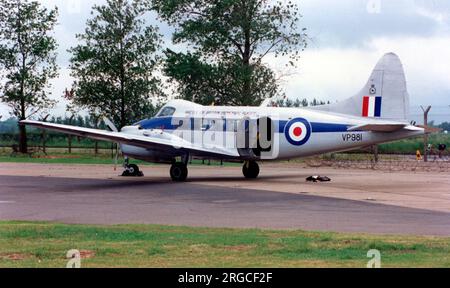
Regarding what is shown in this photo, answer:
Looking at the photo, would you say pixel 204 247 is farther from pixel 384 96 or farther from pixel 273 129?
pixel 384 96

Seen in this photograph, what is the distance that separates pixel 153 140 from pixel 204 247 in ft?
55.8

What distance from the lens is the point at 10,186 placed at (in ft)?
87.7

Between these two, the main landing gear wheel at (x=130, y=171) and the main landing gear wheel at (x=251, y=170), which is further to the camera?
the main landing gear wheel at (x=130, y=171)

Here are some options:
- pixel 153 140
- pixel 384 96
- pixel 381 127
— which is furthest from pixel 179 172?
pixel 384 96

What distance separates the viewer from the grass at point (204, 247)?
11.1 metres

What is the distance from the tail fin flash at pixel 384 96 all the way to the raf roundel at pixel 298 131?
1622mm

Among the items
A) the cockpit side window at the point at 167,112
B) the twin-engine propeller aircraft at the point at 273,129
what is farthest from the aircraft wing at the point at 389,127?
the cockpit side window at the point at 167,112

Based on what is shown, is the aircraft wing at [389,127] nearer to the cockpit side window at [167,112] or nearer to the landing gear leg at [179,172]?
the landing gear leg at [179,172]

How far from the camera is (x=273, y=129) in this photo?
30.3 meters

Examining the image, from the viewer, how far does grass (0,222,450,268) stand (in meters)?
11.1

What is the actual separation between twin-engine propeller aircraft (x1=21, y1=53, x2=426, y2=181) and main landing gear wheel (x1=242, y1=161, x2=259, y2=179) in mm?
977

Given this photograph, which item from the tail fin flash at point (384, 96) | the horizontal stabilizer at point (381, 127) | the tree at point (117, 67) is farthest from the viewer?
the tree at point (117, 67)
